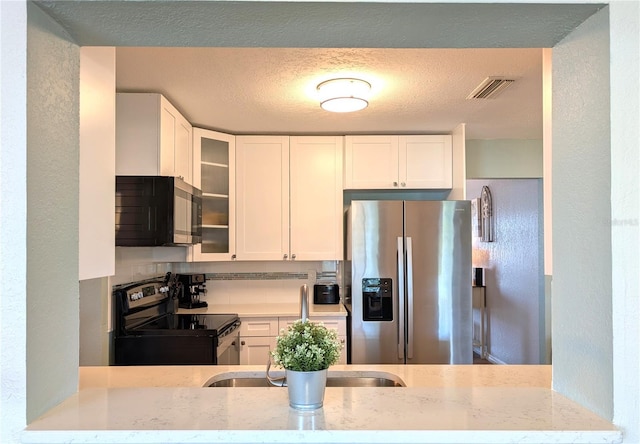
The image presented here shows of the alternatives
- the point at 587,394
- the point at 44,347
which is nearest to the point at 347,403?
the point at 587,394

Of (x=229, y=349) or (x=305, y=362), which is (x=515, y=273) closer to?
(x=229, y=349)

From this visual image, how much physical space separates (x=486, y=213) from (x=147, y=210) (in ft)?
14.4

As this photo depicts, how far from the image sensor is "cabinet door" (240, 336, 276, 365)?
11.8ft

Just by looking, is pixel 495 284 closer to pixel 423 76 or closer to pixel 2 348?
pixel 423 76

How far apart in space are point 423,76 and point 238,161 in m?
1.85

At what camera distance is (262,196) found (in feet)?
12.9

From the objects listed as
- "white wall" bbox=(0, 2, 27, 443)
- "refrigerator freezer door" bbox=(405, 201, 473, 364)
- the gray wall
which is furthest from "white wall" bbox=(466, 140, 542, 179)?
"white wall" bbox=(0, 2, 27, 443)

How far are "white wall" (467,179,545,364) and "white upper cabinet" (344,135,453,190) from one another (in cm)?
110

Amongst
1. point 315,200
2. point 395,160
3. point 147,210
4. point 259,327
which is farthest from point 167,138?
point 395,160

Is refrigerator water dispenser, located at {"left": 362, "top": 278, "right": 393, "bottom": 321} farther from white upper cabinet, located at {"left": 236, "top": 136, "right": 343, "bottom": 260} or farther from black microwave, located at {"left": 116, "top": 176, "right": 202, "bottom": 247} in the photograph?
black microwave, located at {"left": 116, "top": 176, "right": 202, "bottom": 247}

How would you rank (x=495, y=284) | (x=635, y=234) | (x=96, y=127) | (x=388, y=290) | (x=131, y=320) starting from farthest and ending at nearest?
(x=495, y=284) → (x=388, y=290) → (x=131, y=320) → (x=96, y=127) → (x=635, y=234)

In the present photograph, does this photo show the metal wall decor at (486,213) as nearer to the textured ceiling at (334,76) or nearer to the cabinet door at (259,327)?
the textured ceiling at (334,76)

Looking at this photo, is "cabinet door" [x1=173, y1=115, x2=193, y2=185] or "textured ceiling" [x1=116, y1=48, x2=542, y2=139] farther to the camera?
"cabinet door" [x1=173, y1=115, x2=193, y2=185]

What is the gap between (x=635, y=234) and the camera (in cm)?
93
